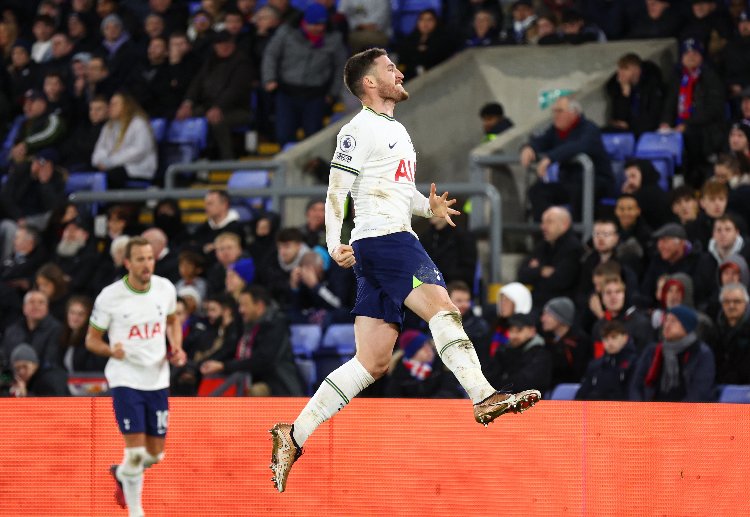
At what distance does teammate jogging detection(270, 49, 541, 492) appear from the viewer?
8.16 m

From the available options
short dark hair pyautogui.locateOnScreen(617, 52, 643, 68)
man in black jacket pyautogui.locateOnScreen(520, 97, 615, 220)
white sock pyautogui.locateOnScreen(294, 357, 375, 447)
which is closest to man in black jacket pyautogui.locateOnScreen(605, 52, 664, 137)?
short dark hair pyautogui.locateOnScreen(617, 52, 643, 68)

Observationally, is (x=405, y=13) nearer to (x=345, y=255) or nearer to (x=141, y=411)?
(x=141, y=411)

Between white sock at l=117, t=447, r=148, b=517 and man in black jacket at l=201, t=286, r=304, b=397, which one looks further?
man in black jacket at l=201, t=286, r=304, b=397

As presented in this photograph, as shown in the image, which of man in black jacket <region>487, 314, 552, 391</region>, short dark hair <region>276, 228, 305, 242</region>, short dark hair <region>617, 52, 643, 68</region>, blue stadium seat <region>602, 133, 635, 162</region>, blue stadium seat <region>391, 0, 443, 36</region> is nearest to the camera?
man in black jacket <region>487, 314, 552, 391</region>

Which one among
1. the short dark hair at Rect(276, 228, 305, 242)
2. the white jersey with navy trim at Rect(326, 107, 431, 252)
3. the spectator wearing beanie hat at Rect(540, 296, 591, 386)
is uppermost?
the white jersey with navy trim at Rect(326, 107, 431, 252)

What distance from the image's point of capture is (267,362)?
41.9 ft

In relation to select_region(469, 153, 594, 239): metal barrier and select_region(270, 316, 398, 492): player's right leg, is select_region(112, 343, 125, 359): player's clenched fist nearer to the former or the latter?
select_region(270, 316, 398, 492): player's right leg

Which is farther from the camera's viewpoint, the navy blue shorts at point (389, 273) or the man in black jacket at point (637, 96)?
the man in black jacket at point (637, 96)

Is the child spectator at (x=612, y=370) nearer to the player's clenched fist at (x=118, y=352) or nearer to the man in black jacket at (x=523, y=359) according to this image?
the man in black jacket at (x=523, y=359)

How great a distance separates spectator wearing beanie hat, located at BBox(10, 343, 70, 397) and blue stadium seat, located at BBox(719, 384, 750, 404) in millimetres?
5264

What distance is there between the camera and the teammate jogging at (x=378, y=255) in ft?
26.8

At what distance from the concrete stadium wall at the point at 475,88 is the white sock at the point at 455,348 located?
27.1 ft

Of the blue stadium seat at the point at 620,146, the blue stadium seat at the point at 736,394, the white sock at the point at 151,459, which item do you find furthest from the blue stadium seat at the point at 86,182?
the blue stadium seat at the point at 736,394

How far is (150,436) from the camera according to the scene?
10.2m
